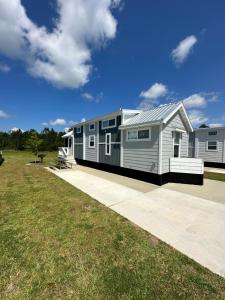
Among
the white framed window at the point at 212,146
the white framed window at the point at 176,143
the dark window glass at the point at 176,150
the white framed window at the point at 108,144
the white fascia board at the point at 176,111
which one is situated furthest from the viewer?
the white framed window at the point at 212,146

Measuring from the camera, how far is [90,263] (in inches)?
104

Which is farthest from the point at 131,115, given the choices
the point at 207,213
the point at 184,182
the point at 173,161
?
the point at 207,213

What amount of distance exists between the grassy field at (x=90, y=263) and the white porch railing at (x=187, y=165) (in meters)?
5.30

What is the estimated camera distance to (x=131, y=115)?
10594mm

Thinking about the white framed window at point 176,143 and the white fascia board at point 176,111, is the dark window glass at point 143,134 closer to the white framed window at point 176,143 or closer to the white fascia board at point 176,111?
the white fascia board at point 176,111

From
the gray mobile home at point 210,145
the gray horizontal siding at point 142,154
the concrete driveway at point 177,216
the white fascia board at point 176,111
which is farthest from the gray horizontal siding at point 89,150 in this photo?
the gray mobile home at point 210,145

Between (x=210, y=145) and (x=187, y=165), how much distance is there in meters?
9.15

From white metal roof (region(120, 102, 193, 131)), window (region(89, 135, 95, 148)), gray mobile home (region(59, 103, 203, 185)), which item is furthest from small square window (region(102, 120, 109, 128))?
white metal roof (region(120, 102, 193, 131))

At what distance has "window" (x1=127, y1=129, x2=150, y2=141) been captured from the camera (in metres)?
8.52

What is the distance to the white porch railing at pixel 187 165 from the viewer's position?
787 cm

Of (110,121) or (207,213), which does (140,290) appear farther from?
(110,121)

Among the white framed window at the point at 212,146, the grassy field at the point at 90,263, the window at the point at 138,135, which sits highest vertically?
the window at the point at 138,135

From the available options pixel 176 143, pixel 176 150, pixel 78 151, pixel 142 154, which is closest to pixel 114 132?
pixel 142 154

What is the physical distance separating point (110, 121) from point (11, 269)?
993 cm
